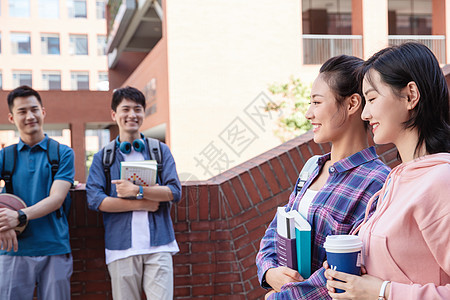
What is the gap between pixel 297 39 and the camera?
17078 mm

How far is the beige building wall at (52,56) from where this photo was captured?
45969mm

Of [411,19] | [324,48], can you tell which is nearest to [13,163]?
[324,48]

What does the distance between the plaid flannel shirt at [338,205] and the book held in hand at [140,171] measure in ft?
4.09

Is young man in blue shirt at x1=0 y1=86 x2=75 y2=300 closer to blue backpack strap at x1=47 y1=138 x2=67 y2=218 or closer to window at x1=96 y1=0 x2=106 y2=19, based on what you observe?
blue backpack strap at x1=47 y1=138 x2=67 y2=218

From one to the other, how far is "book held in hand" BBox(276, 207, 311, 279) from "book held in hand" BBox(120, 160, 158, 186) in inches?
53.4

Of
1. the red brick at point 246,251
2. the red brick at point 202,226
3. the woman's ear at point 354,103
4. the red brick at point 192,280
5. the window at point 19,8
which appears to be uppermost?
the window at point 19,8

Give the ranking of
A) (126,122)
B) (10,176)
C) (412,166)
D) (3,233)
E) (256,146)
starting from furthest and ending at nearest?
(256,146), (126,122), (10,176), (3,233), (412,166)

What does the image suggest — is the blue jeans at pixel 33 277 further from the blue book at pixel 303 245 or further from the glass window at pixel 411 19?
the glass window at pixel 411 19

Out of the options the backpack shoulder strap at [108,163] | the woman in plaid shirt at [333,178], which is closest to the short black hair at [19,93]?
the backpack shoulder strap at [108,163]

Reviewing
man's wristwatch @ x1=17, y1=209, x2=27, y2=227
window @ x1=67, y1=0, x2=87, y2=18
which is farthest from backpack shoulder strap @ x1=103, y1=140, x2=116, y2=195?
window @ x1=67, y1=0, x2=87, y2=18

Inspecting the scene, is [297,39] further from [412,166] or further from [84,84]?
[84,84]

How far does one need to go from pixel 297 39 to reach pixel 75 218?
49.0 feet

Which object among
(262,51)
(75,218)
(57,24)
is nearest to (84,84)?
(57,24)

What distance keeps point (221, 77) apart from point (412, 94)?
1500 cm
